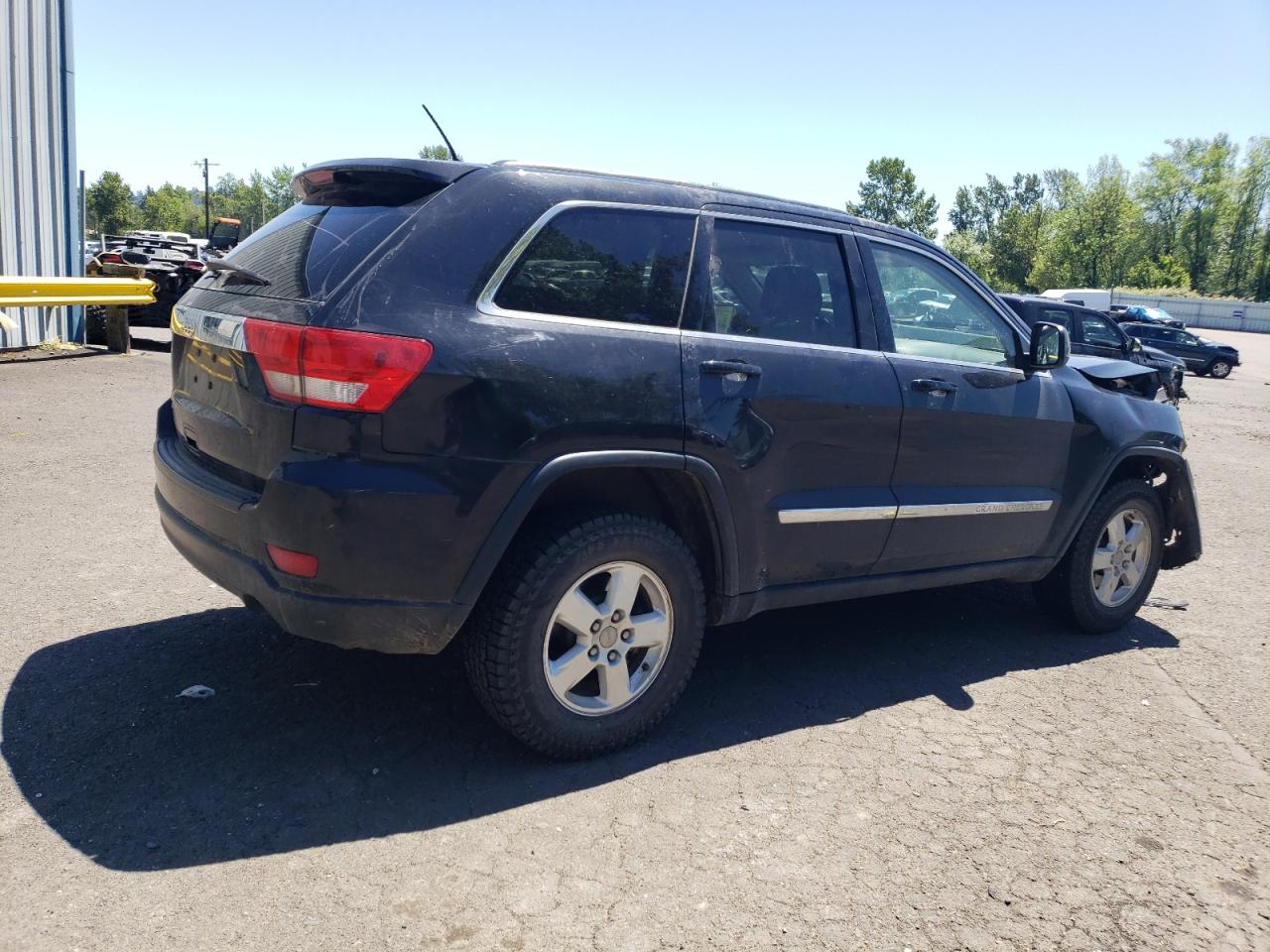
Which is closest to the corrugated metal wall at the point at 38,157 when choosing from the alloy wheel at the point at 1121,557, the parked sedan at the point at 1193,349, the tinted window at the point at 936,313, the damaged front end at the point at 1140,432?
the tinted window at the point at 936,313

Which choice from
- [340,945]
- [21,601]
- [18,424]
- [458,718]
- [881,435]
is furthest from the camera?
[18,424]

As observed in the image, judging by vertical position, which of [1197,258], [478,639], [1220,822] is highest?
[1197,258]

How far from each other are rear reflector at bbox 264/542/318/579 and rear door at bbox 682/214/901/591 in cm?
131

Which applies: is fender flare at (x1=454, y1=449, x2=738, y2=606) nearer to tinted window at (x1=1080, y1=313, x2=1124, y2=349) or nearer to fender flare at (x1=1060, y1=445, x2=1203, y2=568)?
fender flare at (x1=1060, y1=445, x2=1203, y2=568)

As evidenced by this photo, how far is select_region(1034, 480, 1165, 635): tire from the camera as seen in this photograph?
17.1 feet

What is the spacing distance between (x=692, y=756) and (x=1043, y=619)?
2868 millimetres

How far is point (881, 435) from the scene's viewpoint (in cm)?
414

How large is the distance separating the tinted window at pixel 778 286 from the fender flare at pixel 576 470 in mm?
555

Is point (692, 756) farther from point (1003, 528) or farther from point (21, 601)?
point (21, 601)

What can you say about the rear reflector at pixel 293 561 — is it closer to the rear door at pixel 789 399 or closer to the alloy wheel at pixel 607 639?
the alloy wheel at pixel 607 639

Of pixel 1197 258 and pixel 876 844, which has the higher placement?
pixel 1197 258

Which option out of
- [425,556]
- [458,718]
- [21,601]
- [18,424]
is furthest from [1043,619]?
[18,424]

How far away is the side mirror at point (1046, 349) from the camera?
15.6ft

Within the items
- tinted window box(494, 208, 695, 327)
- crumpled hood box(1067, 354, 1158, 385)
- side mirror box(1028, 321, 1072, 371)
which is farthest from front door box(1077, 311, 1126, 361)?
tinted window box(494, 208, 695, 327)
